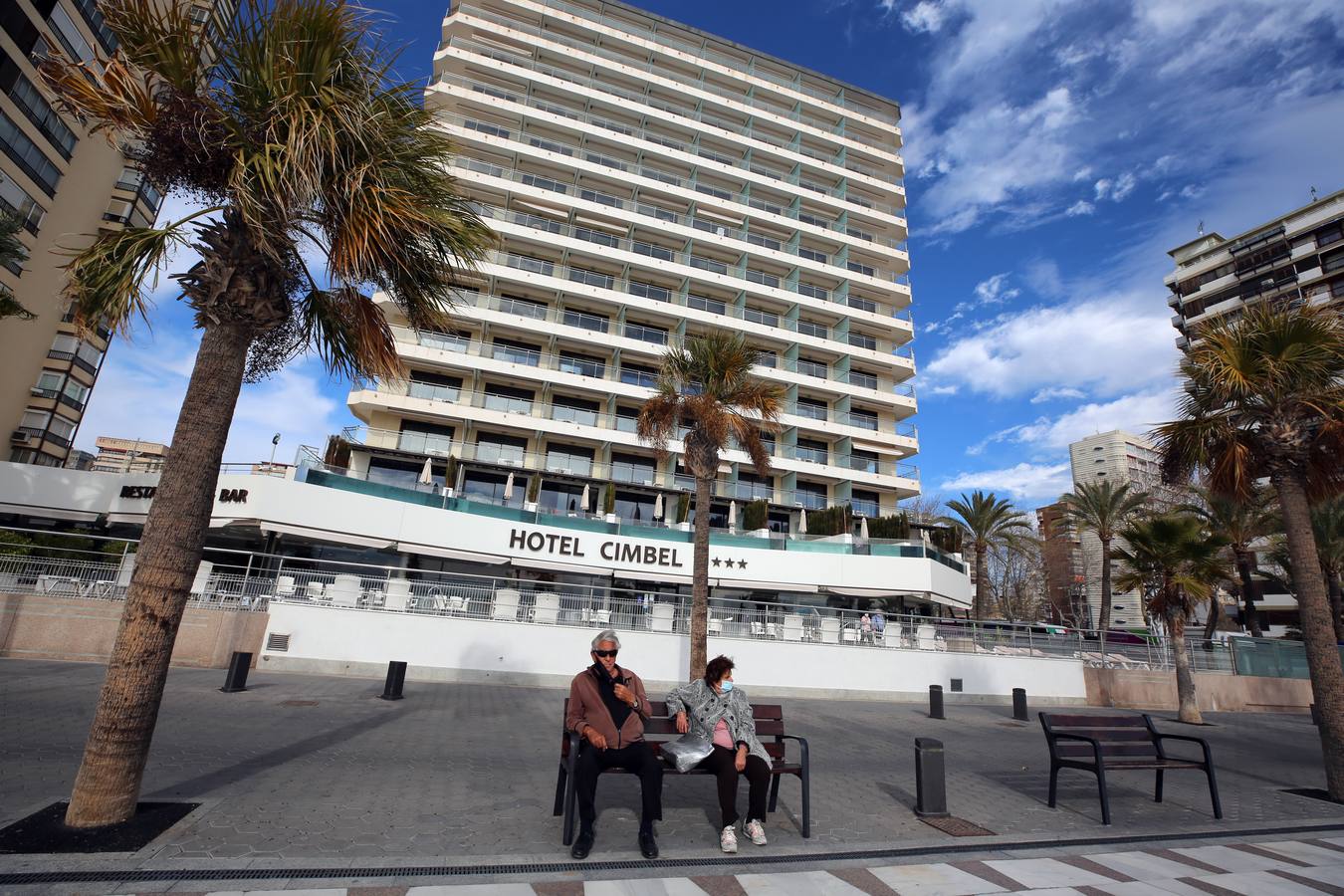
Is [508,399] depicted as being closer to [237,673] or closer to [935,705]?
[237,673]

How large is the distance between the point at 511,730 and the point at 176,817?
482cm

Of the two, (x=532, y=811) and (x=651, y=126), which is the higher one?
(x=651, y=126)

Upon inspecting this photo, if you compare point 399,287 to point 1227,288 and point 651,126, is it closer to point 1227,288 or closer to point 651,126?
point 651,126

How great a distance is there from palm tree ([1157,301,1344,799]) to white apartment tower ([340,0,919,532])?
22343 mm

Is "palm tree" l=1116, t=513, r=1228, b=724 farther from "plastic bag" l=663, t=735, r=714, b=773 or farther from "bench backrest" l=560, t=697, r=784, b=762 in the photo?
"plastic bag" l=663, t=735, r=714, b=773

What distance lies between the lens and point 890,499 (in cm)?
3681

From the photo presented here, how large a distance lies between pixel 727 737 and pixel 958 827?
230 centimetres

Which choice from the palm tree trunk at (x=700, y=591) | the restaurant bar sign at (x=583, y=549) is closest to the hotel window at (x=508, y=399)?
the restaurant bar sign at (x=583, y=549)

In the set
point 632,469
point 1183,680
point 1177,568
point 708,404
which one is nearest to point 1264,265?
point 1177,568

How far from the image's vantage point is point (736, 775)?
4.70m

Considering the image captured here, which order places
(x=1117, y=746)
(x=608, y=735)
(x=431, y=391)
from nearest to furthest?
(x=608, y=735) → (x=1117, y=746) → (x=431, y=391)

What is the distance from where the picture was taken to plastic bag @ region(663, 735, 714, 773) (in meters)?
4.71

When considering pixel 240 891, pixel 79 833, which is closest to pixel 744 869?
pixel 240 891

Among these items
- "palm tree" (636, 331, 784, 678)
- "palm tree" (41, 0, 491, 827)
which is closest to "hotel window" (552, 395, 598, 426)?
"palm tree" (636, 331, 784, 678)
